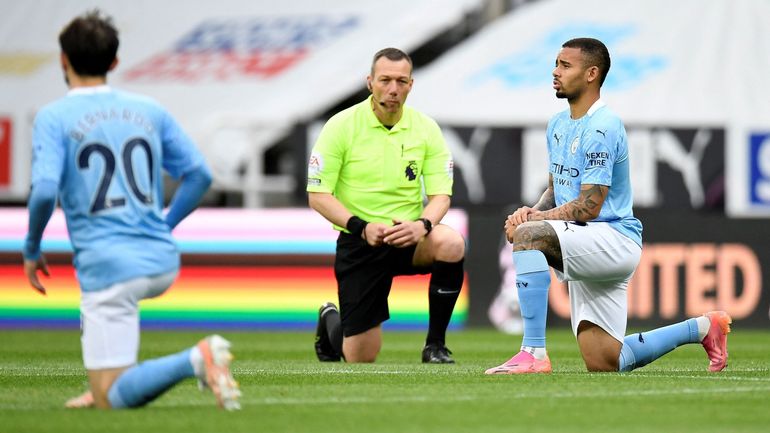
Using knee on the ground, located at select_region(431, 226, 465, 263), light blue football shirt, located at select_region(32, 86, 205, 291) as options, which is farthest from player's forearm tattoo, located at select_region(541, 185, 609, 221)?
light blue football shirt, located at select_region(32, 86, 205, 291)

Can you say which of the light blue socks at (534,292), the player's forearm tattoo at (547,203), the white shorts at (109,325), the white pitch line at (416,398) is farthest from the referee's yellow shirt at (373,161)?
the white shorts at (109,325)

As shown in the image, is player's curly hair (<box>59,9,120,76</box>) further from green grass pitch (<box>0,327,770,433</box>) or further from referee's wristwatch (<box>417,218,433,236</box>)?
referee's wristwatch (<box>417,218,433,236</box>)

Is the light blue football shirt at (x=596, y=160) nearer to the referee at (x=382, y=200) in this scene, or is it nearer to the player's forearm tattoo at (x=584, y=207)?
the player's forearm tattoo at (x=584, y=207)

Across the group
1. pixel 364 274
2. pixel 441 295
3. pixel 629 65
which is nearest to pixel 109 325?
pixel 441 295

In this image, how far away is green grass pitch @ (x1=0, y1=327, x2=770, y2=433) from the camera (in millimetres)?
5531

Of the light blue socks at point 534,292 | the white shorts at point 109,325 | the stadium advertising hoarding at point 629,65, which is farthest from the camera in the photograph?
the stadium advertising hoarding at point 629,65

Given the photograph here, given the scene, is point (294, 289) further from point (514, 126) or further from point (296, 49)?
point (296, 49)

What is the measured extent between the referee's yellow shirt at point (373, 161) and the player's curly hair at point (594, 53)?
58.8 inches

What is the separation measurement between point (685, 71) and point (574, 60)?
14394mm

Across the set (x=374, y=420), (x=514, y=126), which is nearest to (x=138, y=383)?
(x=374, y=420)

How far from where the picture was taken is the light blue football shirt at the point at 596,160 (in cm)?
762

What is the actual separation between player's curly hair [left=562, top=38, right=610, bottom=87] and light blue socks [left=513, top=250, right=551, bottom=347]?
98 centimetres

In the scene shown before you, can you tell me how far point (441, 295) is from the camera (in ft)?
29.3

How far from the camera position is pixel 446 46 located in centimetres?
2388
